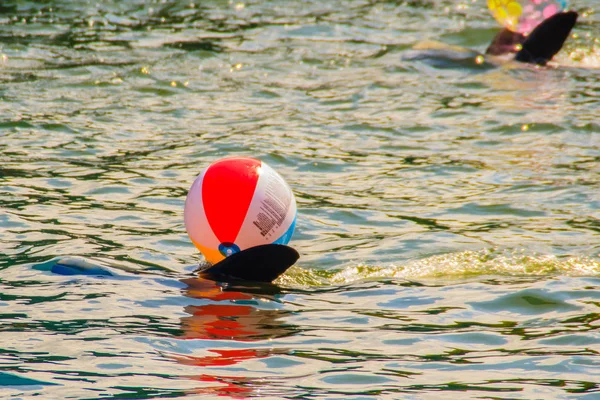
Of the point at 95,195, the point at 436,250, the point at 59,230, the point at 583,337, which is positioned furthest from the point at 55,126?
the point at 583,337

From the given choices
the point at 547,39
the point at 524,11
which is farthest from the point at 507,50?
the point at 547,39

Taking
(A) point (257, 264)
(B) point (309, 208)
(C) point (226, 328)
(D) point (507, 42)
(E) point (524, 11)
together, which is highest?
(E) point (524, 11)

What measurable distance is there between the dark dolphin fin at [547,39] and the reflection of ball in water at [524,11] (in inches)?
10.1

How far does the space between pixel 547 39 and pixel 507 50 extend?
1261 millimetres

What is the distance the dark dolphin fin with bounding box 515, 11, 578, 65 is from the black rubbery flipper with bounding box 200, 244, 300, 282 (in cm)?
818

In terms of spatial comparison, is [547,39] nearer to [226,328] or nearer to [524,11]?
[524,11]

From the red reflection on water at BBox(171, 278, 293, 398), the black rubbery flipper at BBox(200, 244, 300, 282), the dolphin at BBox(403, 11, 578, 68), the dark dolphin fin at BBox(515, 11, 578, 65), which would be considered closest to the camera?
the red reflection on water at BBox(171, 278, 293, 398)

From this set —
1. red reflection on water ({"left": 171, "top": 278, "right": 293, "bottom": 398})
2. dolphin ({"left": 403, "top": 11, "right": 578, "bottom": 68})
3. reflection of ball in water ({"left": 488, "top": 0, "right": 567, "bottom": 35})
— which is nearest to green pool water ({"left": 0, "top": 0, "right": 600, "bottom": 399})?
red reflection on water ({"left": 171, "top": 278, "right": 293, "bottom": 398})

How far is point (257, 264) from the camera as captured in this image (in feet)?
22.9

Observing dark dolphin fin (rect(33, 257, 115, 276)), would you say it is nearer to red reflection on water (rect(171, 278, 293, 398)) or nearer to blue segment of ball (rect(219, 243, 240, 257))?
red reflection on water (rect(171, 278, 293, 398))

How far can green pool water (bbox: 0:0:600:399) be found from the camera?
552 cm

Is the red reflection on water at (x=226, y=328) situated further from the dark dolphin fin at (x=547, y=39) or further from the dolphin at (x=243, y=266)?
the dark dolphin fin at (x=547, y=39)

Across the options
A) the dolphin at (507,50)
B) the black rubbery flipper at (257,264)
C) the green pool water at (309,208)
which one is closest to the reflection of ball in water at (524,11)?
the dolphin at (507,50)

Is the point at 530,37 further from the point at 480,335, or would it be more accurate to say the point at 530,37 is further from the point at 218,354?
the point at 218,354
